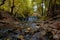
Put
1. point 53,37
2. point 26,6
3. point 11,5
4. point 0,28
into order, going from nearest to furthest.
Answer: point 53,37 < point 0,28 < point 11,5 < point 26,6

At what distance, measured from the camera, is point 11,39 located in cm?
698

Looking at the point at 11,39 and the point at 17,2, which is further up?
the point at 17,2

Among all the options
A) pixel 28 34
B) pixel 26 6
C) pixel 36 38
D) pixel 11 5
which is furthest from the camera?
pixel 26 6

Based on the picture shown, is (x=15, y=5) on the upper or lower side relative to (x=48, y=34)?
upper

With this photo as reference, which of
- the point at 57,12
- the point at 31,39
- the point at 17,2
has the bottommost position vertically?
the point at 31,39

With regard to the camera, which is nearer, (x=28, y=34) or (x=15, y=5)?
(x=28, y=34)

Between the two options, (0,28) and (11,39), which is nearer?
(11,39)

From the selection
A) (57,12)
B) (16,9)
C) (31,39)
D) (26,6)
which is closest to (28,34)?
(31,39)

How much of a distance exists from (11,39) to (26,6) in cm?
1335

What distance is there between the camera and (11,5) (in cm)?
1688

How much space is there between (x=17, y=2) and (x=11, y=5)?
0.93 meters

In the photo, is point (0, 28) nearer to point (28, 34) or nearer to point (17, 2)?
point (28, 34)

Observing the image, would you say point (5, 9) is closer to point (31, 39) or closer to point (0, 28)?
point (0, 28)

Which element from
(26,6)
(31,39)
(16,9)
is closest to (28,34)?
(31,39)
